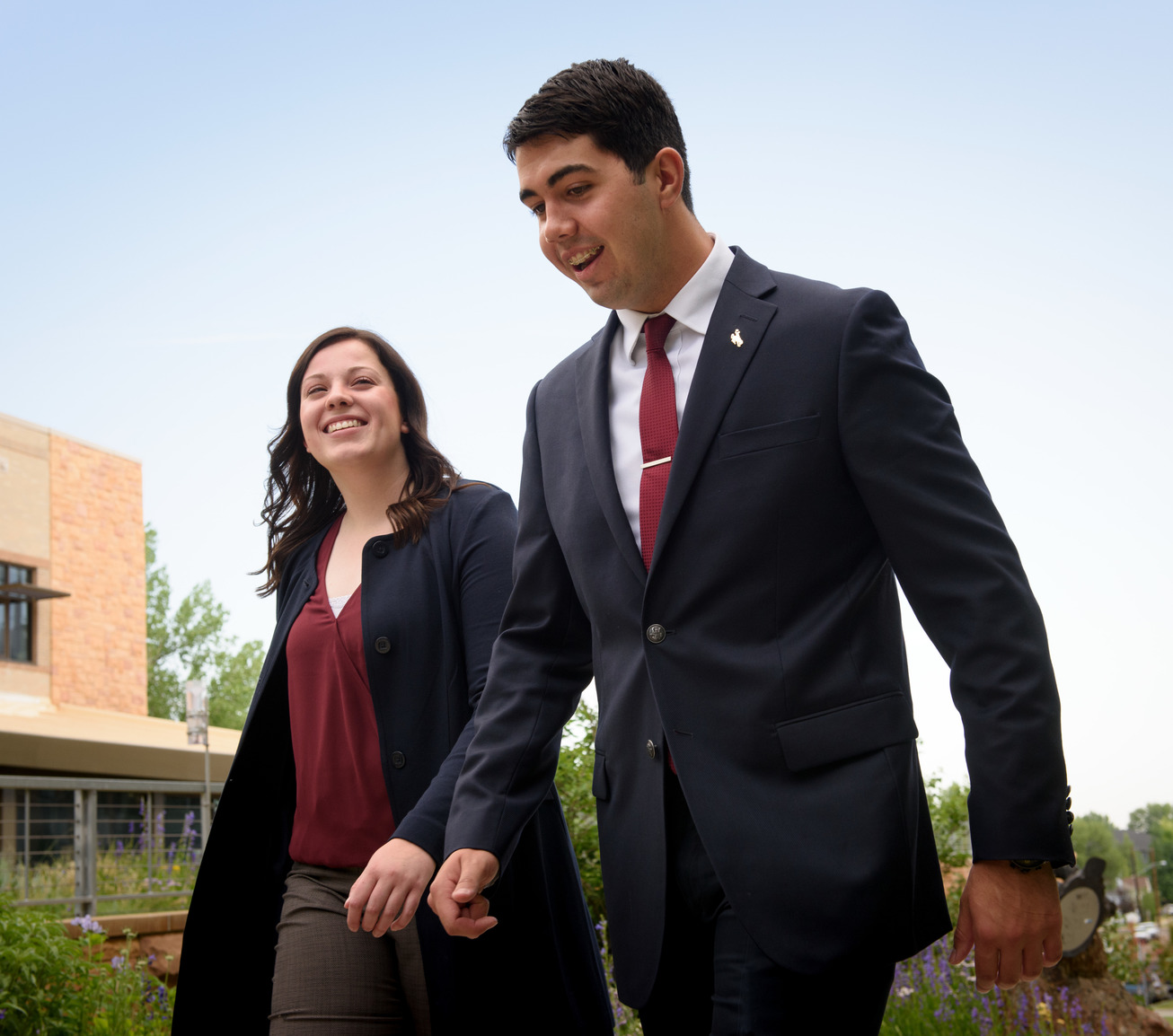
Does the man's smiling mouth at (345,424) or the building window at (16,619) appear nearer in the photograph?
the man's smiling mouth at (345,424)

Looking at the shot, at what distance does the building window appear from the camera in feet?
79.8

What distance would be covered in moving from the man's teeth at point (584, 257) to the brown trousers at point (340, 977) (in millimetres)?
1577

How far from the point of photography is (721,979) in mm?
1791

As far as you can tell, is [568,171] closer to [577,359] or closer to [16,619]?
[577,359]

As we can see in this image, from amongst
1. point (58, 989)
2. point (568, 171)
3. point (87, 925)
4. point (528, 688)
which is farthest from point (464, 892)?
point (87, 925)

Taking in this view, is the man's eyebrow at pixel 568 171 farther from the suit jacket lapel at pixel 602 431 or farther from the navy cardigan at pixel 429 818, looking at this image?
the navy cardigan at pixel 429 818

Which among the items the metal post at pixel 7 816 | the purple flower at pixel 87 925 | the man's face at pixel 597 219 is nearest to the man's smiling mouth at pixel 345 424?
the man's face at pixel 597 219

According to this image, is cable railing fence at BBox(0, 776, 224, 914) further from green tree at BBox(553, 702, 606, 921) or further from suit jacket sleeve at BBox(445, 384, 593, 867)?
suit jacket sleeve at BBox(445, 384, 593, 867)

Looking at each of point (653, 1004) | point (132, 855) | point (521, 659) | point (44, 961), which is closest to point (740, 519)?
point (521, 659)

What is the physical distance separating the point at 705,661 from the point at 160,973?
7.23 meters

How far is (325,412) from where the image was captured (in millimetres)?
3301

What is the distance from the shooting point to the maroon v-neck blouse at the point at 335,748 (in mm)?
2854

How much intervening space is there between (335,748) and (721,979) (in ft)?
4.60

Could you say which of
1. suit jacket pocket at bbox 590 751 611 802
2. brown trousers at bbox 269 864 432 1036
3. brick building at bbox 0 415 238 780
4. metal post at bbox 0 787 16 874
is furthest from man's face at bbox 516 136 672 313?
brick building at bbox 0 415 238 780
